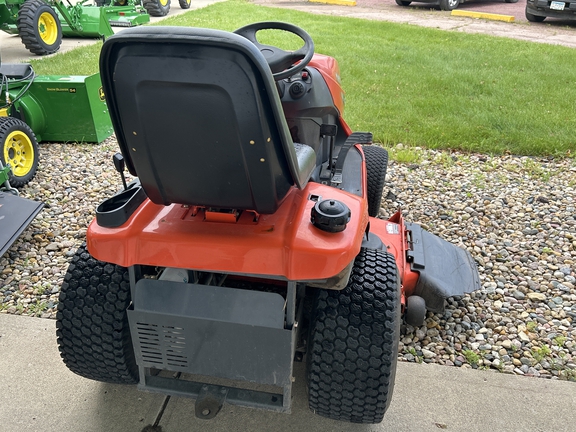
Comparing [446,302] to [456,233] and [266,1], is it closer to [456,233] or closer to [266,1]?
[456,233]

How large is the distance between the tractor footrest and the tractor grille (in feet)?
3.86

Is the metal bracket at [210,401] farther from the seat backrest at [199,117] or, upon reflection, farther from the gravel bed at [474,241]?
the gravel bed at [474,241]

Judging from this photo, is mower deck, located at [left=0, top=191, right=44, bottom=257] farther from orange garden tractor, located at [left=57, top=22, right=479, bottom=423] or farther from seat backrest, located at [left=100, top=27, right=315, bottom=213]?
seat backrest, located at [left=100, top=27, right=315, bottom=213]

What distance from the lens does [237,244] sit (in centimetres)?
152

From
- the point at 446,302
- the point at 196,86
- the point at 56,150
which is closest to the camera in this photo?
the point at 196,86

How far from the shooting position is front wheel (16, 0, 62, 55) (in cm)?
679

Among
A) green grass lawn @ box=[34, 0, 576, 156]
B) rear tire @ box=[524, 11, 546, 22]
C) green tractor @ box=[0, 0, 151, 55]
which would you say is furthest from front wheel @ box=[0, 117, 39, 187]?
rear tire @ box=[524, 11, 546, 22]

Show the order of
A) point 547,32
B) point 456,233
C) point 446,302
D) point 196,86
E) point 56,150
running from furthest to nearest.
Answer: point 547,32 < point 56,150 < point 456,233 < point 446,302 < point 196,86

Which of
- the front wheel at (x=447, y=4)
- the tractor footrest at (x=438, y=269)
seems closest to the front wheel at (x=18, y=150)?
the tractor footrest at (x=438, y=269)

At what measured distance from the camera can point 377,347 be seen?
1611mm

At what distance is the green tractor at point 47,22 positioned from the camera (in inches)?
269

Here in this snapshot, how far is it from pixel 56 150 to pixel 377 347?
3.61m

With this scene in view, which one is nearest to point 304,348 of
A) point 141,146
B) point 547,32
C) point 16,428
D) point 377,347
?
point 377,347

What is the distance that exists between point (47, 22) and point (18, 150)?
14.9 ft
